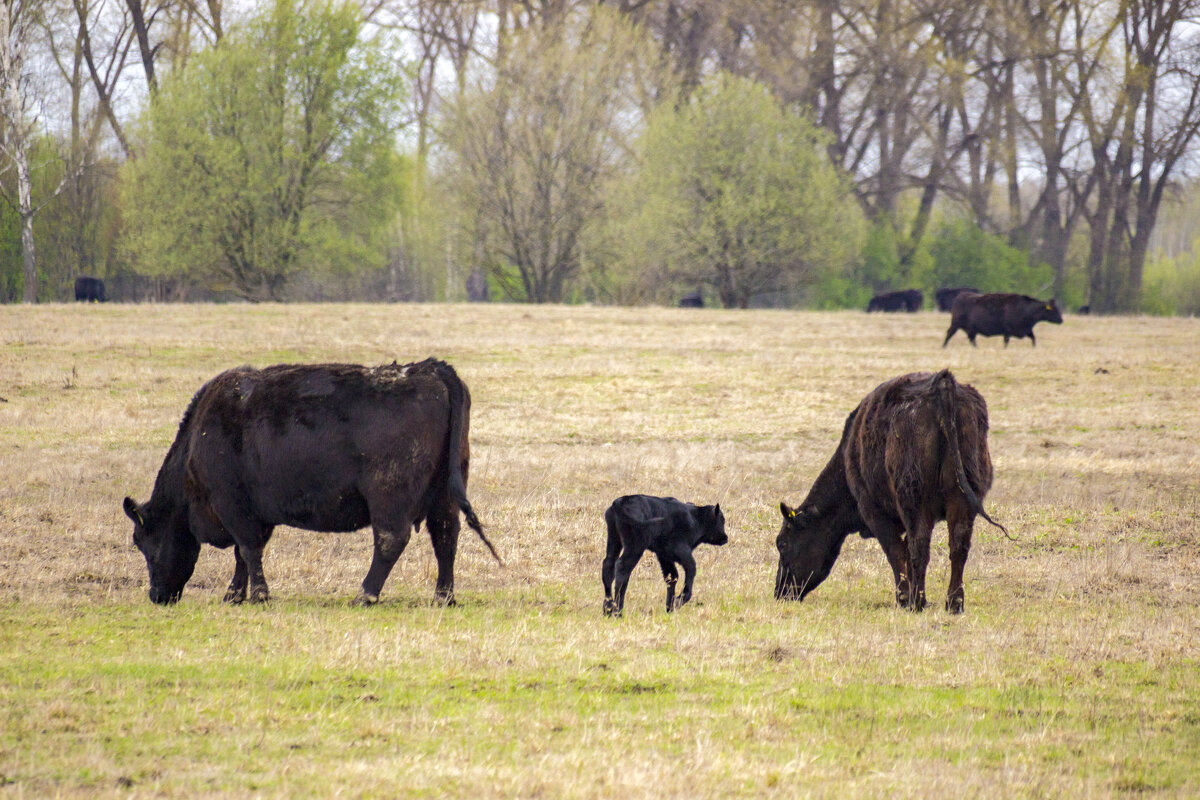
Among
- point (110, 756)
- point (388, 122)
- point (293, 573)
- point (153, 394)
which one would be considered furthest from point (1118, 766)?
point (388, 122)

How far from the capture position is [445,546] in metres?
8.51

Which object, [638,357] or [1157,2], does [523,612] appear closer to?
[638,357]

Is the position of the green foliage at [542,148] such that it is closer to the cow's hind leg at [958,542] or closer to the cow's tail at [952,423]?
the cow's tail at [952,423]

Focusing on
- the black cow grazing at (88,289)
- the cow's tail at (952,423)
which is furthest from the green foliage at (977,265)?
the cow's tail at (952,423)

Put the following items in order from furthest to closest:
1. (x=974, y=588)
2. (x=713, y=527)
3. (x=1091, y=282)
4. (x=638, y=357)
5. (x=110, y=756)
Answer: (x=1091, y=282), (x=638, y=357), (x=974, y=588), (x=713, y=527), (x=110, y=756)

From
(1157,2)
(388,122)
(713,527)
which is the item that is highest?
(1157,2)

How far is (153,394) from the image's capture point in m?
19.8

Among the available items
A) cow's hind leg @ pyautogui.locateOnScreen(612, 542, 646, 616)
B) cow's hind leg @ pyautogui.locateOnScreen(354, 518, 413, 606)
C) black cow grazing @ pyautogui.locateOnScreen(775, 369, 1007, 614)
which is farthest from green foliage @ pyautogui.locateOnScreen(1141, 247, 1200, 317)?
cow's hind leg @ pyautogui.locateOnScreen(354, 518, 413, 606)

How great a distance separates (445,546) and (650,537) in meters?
1.47

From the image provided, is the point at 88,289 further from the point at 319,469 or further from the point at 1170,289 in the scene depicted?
the point at 1170,289

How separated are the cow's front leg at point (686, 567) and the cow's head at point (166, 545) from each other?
3.53 m

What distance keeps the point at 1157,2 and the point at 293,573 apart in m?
48.0

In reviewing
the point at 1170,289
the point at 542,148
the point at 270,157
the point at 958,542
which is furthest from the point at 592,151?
the point at 958,542

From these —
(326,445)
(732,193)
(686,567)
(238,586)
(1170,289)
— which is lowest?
(238,586)
